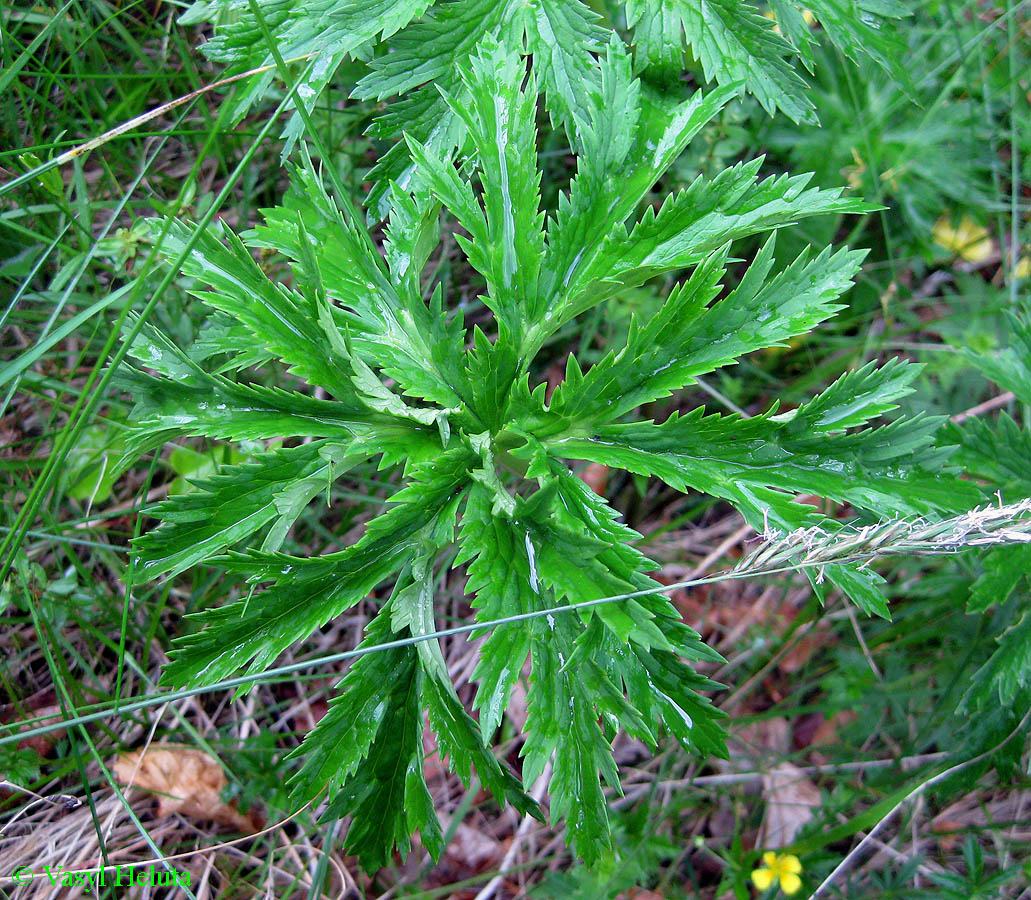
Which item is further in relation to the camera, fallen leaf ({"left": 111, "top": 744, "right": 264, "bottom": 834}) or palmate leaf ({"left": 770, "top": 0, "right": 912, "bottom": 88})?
fallen leaf ({"left": 111, "top": 744, "right": 264, "bottom": 834})

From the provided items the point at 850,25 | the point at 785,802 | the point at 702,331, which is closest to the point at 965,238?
the point at 850,25

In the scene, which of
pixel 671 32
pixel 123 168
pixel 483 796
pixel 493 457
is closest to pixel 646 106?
pixel 671 32

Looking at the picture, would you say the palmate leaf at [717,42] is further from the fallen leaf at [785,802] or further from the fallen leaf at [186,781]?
the fallen leaf at [186,781]

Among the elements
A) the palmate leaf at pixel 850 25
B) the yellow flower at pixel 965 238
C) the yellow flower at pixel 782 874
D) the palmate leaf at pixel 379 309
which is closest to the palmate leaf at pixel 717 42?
the palmate leaf at pixel 850 25

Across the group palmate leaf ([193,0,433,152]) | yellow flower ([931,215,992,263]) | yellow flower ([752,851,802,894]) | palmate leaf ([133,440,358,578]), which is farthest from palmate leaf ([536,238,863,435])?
yellow flower ([931,215,992,263])

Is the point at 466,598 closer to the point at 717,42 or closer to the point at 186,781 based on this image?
the point at 186,781

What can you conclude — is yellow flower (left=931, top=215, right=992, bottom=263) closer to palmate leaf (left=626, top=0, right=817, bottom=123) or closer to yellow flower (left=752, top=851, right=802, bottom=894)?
palmate leaf (left=626, top=0, right=817, bottom=123)
